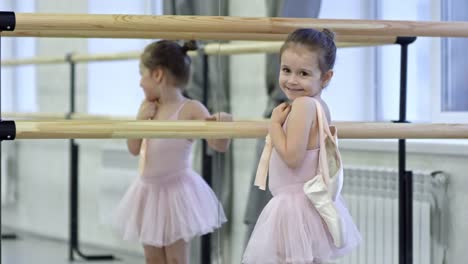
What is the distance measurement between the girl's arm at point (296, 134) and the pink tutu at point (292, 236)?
0.23ft

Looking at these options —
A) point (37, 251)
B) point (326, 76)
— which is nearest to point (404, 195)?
point (326, 76)

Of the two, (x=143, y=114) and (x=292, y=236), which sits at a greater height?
(x=143, y=114)

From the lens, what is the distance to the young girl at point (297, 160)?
1.79 metres

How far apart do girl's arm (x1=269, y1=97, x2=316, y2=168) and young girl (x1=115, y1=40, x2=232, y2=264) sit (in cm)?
42

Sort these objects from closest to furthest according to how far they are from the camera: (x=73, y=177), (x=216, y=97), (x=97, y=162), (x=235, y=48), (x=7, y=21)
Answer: (x=7, y=21) < (x=216, y=97) < (x=235, y=48) < (x=97, y=162) < (x=73, y=177)

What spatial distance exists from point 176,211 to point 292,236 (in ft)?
1.67

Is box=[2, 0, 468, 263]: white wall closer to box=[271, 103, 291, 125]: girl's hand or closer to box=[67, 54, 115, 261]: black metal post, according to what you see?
box=[67, 54, 115, 261]: black metal post

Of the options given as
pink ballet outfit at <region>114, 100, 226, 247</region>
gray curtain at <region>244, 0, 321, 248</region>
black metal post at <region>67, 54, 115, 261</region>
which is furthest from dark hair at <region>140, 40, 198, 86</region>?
black metal post at <region>67, 54, 115, 261</region>

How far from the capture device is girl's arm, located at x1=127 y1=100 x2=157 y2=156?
2.30 metres

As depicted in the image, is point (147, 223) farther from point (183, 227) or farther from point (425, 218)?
point (425, 218)

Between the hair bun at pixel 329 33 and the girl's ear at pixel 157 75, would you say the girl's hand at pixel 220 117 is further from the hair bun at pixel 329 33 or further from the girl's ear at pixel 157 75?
the hair bun at pixel 329 33

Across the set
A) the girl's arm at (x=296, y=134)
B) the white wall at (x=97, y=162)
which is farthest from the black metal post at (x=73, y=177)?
the girl's arm at (x=296, y=134)

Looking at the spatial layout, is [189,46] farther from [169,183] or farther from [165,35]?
[169,183]

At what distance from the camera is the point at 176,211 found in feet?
7.38
